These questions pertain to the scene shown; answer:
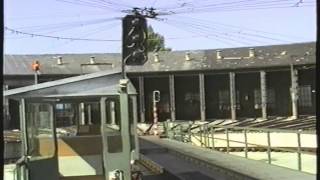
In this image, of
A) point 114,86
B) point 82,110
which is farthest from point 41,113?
point 82,110

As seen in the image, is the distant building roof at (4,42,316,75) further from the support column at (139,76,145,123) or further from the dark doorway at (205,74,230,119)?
the dark doorway at (205,74,230,119)

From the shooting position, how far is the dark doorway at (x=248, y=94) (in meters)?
55.7

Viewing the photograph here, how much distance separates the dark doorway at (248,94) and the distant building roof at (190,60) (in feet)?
5.16

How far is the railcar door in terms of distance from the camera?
813cm

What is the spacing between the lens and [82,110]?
11.0 m

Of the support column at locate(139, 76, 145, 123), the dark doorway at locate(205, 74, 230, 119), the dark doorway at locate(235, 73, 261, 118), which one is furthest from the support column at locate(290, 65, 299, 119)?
the support column at locate(139, 76, 145, 123)

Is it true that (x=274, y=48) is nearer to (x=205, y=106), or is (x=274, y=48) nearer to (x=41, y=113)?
(x=205, y=106)

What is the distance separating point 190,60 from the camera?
58219 millimetres

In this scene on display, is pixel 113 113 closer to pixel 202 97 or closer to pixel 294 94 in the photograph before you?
pixel 294 94

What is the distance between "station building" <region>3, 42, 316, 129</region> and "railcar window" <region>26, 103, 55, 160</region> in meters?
43.3

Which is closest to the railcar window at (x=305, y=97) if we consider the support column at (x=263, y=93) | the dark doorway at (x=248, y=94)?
the support column at (x=263, y=93)

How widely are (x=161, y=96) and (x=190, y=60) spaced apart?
13.2 ft

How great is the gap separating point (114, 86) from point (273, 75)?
48011mm

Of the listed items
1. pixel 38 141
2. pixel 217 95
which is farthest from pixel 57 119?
pixel 217 95
